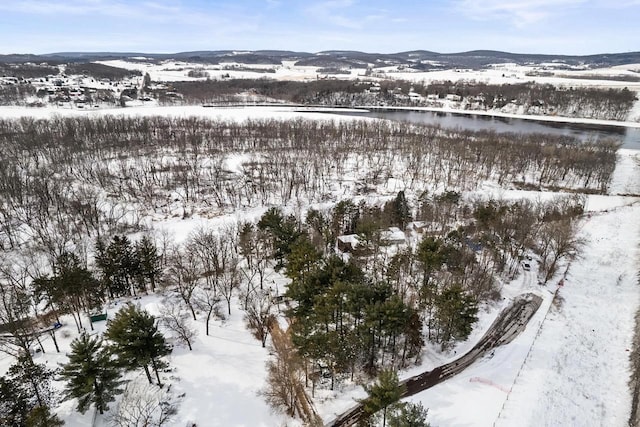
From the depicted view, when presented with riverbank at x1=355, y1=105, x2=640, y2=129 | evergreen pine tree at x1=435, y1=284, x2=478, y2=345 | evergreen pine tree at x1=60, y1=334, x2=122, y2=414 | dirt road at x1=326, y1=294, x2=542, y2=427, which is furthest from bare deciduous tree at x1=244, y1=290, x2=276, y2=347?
riverbank at x1=355, y1=105, x2=640, y2=129

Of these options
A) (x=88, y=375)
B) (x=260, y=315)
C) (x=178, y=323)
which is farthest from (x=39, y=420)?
(x=260, y=315)

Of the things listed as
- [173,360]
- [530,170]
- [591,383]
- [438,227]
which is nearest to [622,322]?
[591,383]

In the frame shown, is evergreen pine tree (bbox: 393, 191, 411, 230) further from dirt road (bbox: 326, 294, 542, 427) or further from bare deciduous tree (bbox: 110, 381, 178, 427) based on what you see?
bare deciduous tree (bbox: 110, 381, 178, 427)

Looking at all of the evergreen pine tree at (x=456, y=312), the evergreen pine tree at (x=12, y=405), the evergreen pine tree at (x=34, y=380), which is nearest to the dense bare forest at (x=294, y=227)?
the evergreen pine tree at (x=456, y=312)

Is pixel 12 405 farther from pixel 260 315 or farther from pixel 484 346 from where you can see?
pixel 484 346

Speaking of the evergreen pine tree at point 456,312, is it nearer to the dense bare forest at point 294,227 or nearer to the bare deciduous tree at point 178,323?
the dense bare forest at point 294,227
